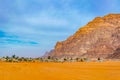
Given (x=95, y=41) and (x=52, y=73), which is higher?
(x=95, y=41)

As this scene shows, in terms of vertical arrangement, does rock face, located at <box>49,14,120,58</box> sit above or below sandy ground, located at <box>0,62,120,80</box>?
above

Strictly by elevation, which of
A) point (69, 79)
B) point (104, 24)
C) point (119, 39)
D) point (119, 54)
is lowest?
point (69, 79)

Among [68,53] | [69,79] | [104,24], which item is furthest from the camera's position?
[104,24]

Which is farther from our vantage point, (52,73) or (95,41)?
(95,41)

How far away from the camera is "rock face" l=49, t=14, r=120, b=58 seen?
134500 millimetres

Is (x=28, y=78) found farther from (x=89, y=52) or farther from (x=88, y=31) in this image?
(x=88, y=31)

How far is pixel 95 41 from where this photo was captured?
465 feet

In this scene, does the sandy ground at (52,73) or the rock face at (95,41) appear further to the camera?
the rock face at (95,41)

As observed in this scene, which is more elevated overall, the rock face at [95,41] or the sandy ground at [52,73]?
the rock face at [95,41]

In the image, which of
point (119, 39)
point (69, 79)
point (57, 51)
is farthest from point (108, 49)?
point (69, 79)

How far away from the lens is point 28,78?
12.0 meters

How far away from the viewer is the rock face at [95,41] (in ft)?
441

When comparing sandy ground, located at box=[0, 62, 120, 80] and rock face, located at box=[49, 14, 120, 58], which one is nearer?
sandy ground, located at box=[0, 62, 120, 80]

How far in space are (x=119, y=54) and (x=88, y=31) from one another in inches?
1651
